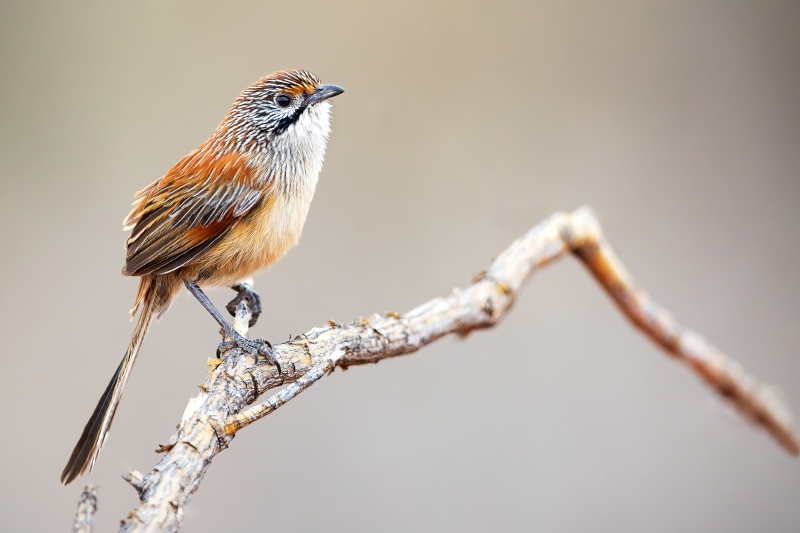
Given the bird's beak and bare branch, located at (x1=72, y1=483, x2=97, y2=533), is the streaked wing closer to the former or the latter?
the bird's beak

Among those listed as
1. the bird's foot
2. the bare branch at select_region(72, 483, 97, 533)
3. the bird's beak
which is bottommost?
the bare branch at select_region(72, 483, 97, 533)

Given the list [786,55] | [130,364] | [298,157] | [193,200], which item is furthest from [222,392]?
[786,55]

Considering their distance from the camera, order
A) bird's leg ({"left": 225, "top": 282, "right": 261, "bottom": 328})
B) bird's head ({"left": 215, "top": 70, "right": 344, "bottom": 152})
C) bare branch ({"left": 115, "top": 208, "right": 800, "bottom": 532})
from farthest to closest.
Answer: bird's leg ({"left": 225, "top": 282, "right": 261, "bottom": 328})
bird's head ({"left": 215, "top": 70, "right": 344, "bottom": 152})
bare branch ({"left": 115, "top": 208, "right": 800, "bottom": 532})

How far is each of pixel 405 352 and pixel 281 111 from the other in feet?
2.43

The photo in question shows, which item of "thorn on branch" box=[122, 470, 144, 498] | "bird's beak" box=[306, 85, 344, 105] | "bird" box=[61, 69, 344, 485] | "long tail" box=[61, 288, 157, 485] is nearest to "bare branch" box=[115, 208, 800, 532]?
"thorn on branch" box=[122, 470, 144, 498]

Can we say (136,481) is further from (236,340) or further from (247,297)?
(247,297)

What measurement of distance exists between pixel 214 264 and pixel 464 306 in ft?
2.20

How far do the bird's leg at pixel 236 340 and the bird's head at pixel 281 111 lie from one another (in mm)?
393

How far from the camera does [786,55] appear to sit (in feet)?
7.69

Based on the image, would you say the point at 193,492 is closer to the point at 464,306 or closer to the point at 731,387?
the point at 464,306

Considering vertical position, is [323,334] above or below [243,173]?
below

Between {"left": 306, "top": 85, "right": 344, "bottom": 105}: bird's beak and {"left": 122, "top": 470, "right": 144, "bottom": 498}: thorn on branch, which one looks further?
{"left": 306, "top": 85, "right": 344, "bottom": 105}: bird's beak

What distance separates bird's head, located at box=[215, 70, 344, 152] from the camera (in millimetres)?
1700

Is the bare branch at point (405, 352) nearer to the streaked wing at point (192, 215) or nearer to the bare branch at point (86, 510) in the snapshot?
the bare branch at point (86, 510)
